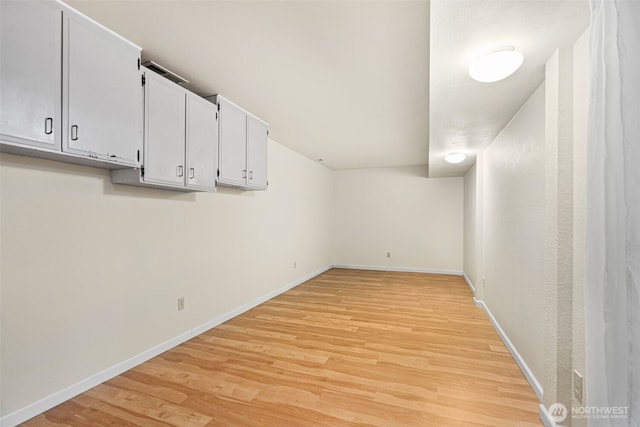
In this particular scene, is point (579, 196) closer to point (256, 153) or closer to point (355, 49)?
point (355, 49)

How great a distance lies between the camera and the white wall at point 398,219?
6.18 meters

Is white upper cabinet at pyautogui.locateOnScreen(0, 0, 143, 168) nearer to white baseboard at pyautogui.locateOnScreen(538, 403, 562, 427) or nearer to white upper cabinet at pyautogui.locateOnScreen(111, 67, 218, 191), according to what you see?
white upper cabinet at pyautogui.locateOnScreen(111, 67, 218, 191)

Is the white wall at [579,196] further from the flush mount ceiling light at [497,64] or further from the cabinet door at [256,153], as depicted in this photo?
the cabinet door at [256,153]

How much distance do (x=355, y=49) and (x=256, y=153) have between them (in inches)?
71.8

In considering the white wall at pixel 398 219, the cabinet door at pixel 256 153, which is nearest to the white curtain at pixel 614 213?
the cabinet door at pixel 256 153

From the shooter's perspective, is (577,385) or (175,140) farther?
(175,140)

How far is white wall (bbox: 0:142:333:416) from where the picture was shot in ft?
5.44

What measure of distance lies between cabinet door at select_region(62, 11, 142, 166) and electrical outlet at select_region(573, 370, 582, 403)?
303 centimetres

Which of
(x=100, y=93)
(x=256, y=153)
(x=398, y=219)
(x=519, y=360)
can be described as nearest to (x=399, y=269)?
(x=398, y=219)

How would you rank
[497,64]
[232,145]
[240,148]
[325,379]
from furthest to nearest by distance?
[240,148] → [232,145] → [325,379] → [497,64]

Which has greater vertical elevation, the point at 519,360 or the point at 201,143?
the point at 201,143

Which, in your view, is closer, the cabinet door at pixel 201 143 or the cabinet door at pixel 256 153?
Answer: the cabinet door at pixel 201 143

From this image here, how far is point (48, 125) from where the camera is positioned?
60.3 inches

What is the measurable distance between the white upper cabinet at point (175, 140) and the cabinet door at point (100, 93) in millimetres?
115
